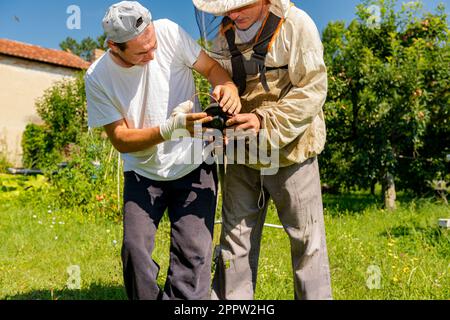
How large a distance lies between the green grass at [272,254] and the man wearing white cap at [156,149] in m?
0.92

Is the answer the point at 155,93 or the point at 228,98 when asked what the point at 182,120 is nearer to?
the point at 228,98

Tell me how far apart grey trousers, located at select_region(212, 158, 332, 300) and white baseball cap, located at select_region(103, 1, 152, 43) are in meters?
0.80

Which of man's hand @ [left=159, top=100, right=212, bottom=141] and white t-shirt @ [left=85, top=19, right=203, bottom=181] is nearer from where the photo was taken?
man's hand @ [left=159, top=100, right=212, bottom=141]

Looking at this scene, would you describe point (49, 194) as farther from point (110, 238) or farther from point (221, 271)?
point (221, 271)

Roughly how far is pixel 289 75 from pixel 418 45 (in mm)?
5419

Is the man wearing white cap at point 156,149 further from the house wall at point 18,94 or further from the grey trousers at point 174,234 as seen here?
the house wall at point 18,94

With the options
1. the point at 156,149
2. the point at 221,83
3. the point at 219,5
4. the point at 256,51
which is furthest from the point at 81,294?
the point at 219,5

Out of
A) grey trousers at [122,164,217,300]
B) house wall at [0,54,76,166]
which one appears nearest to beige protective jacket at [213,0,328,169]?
A: grey trousers at [122,164,217,300]

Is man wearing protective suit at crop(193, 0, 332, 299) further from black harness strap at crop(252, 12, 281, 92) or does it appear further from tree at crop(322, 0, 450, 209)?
tree at crop(322, 0, 450, 209)

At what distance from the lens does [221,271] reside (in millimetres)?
2432

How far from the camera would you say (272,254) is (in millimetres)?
4367

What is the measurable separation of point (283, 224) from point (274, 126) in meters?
0.54

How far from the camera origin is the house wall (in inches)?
747

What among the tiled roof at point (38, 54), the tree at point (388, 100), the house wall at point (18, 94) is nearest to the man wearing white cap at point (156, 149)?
the tree at point (388, 100)
